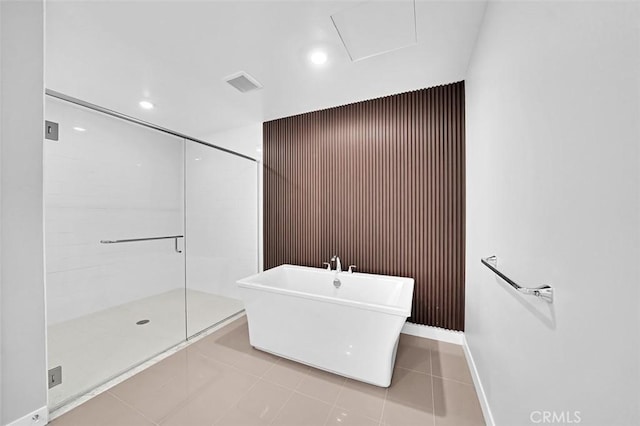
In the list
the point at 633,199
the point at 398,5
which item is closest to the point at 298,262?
the point at 398,5

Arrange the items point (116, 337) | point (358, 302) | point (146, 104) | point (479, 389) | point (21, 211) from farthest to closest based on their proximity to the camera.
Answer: point (146, 104) → point (116, 337) → point (358, 302) → point (479, 389) → point (21, 211)

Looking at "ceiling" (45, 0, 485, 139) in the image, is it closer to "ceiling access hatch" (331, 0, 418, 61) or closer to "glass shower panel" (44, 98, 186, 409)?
"ceiling access hatch" (331, 0, 418, 61)

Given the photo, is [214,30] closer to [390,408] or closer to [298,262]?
[298,262]

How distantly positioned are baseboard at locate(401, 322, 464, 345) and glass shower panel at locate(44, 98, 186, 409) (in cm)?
233

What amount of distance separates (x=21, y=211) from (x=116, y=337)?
4.15 ft

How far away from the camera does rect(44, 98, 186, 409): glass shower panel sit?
1.63m

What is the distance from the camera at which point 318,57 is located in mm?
1919

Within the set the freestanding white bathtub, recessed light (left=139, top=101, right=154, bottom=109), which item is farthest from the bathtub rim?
recessed light (left=139, top=101, right=154, bottom=109)

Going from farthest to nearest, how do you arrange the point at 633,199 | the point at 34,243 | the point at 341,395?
the point at 341,395, the point at 34,243, the point at 633,199

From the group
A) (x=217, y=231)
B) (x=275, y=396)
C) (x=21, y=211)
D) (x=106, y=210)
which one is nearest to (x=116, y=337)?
(x=106, y=210)

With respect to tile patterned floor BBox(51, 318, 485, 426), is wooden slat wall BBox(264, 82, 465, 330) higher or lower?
higher

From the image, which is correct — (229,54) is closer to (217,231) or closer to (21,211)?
(21,211)

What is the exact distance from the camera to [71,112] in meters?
1.66

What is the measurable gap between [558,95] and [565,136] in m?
0.15
